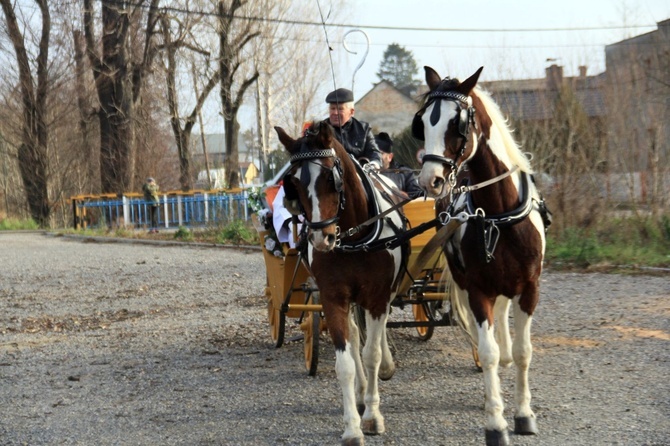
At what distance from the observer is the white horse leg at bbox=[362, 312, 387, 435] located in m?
5.54

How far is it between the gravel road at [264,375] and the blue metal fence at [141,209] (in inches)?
580

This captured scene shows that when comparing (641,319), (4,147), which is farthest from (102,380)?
(4,147)

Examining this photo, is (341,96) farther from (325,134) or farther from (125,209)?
(125,209)

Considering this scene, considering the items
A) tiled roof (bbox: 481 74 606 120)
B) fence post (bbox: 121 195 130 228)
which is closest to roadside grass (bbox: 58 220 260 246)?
fence post (bbox: 121 195 130 228)

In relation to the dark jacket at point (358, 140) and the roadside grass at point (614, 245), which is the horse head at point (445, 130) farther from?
the roadside grass at point (614, 245)

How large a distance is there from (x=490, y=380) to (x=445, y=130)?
1.50 meters

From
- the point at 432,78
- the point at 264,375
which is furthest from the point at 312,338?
the point at 432,78

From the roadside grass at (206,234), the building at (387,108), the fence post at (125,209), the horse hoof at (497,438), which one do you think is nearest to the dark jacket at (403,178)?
the horse hoof at (497,438)

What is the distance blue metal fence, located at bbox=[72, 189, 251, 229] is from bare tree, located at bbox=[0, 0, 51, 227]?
5793 mm

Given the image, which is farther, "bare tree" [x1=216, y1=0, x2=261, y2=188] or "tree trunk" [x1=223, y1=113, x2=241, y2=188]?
"tree trunk" [x1=223, y1=113, x2=241, y2=188]

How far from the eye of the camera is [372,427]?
552 centimetres

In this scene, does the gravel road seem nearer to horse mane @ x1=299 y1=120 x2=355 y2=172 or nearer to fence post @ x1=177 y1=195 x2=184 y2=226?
horse mane @ x1=299 y1=120 x2=355 y2=172

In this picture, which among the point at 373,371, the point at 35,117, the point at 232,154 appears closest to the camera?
the point at 373,371

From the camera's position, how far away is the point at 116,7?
30.5 metres
